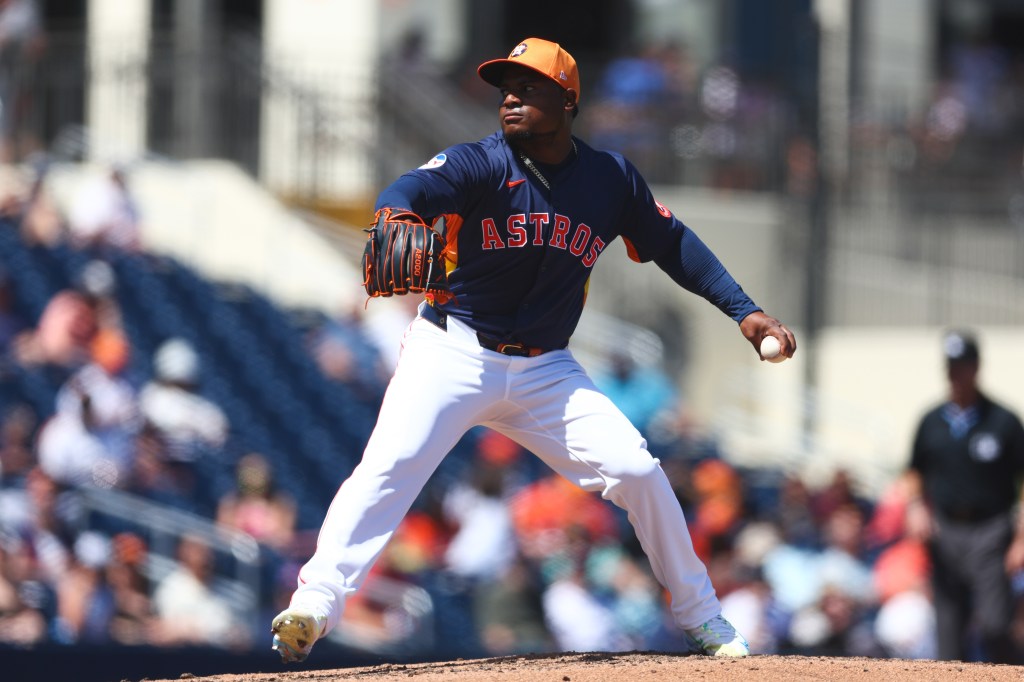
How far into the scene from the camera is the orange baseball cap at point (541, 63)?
4992 mm

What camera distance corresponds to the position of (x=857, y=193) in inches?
558

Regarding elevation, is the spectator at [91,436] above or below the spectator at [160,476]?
above

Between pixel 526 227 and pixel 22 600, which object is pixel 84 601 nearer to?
pixel 22 600

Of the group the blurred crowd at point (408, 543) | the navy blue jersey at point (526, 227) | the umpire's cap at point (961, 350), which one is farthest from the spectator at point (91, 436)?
the navy blue jersey at point (526, 227)

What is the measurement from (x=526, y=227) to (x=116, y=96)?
873 centimetres

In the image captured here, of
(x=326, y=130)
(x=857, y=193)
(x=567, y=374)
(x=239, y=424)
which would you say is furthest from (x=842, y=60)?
(x=567, y=374)

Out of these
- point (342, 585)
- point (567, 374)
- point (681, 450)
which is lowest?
point (681, 450)

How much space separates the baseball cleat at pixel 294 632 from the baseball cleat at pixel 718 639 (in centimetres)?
137

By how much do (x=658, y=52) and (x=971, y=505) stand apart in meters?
8.96

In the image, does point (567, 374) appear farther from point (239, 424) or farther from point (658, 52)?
point (658, 52)

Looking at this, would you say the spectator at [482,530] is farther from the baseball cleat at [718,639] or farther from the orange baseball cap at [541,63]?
the orange baseball cap at [541,63]

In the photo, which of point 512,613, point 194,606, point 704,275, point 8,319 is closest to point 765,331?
point 704,275

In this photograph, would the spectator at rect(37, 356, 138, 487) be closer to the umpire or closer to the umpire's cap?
the umpire

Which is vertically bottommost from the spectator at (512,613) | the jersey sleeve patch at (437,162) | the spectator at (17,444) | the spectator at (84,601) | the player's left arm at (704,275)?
the spectator at (512,613)
